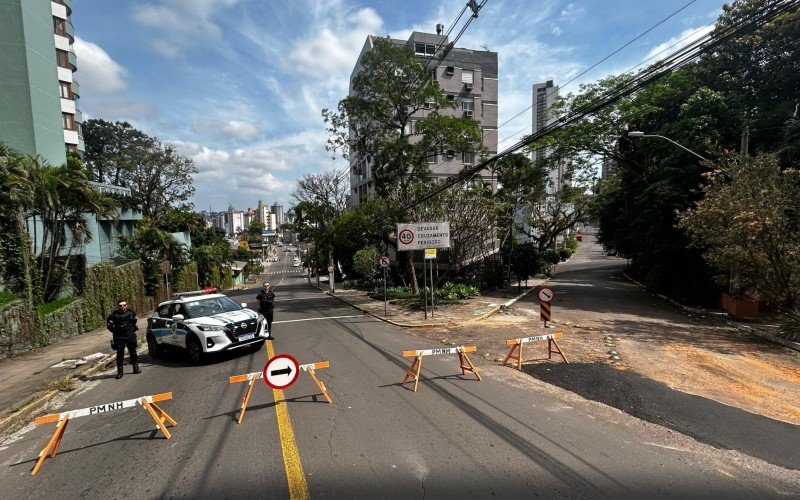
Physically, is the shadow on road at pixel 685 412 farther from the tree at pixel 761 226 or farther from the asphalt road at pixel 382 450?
the tree at pixel 761 226

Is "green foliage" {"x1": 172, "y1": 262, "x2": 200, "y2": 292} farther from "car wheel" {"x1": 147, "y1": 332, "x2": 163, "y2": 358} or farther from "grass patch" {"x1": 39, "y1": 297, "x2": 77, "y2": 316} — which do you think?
"car wheel" {"x1": 147, "y1": 332, "x2": 163, "y2": 358}

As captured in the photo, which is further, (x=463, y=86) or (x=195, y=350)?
(x=463, y=86)

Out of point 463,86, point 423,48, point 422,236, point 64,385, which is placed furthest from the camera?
point 463,86

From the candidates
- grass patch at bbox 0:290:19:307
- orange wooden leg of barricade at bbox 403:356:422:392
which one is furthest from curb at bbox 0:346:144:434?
orange wooden leg of barricade at bbox 403:356:422:392

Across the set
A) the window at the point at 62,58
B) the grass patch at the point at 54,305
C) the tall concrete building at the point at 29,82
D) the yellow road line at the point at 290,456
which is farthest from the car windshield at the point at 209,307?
the window at the point at 62,58

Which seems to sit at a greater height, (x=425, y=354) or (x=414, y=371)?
(x=425, y=354)

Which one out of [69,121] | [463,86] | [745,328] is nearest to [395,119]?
[745,328]

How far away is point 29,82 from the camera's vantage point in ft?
56.3

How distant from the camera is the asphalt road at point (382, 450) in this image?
4215mm

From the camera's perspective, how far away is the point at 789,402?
266 inches

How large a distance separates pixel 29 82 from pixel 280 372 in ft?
64.1

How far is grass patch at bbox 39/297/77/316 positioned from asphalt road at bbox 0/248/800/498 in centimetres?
774

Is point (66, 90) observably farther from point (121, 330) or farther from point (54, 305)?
point (121, 330)

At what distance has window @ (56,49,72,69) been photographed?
31.0 meters
